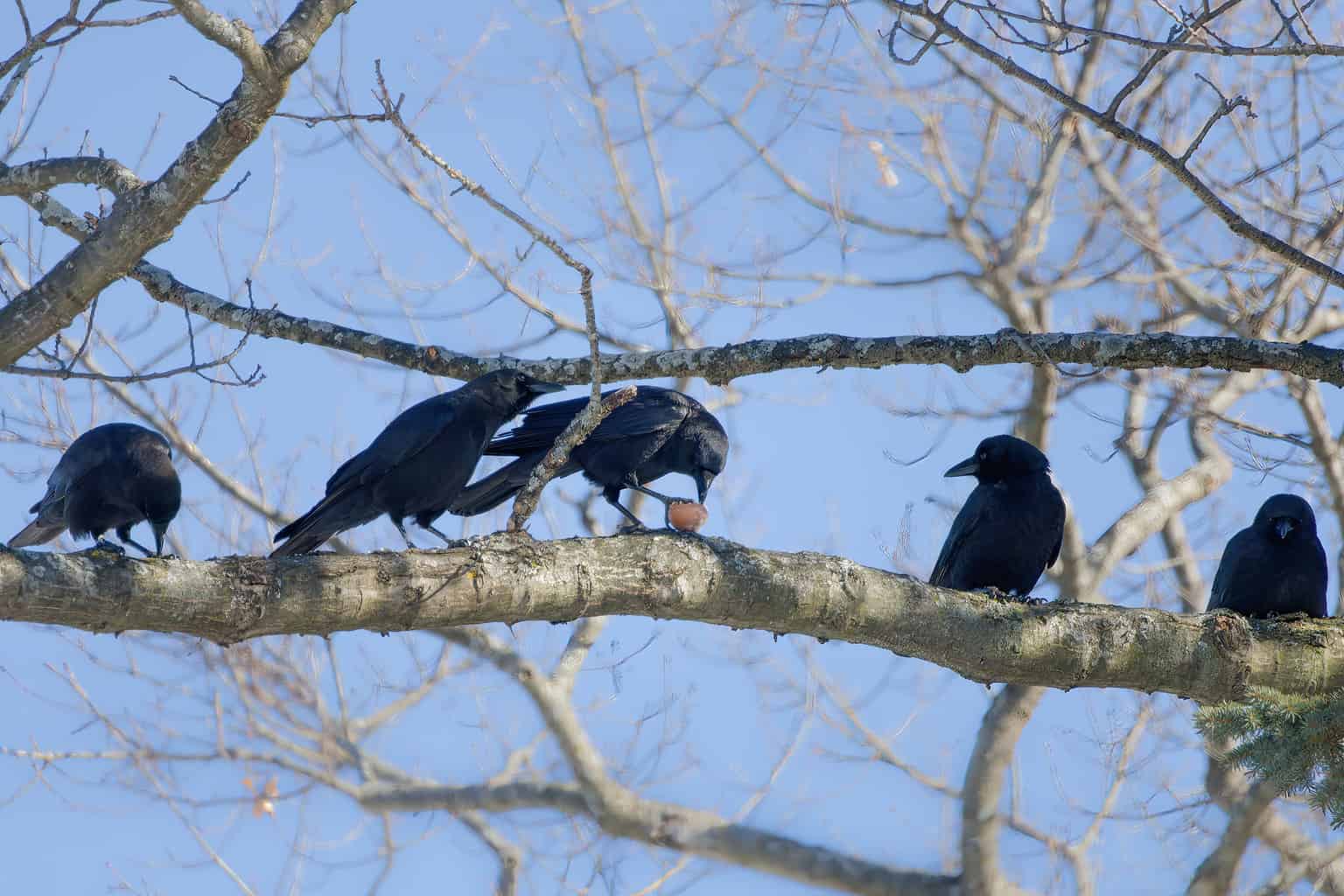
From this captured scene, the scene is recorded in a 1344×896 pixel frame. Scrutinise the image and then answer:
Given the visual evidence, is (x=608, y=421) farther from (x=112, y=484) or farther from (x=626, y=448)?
(x=112, y=484)

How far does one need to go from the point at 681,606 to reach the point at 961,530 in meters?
2.83

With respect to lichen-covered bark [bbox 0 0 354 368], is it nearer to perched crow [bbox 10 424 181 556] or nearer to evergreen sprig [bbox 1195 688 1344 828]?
perched crow [bbox 10 424 181 556]

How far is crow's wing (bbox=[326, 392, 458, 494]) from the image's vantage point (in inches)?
221

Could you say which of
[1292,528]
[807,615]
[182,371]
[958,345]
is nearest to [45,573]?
[182,371]

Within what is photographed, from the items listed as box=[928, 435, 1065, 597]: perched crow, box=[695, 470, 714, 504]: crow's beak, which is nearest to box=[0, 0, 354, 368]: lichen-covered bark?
box=[695, 470, 714, 504]: crow's beak

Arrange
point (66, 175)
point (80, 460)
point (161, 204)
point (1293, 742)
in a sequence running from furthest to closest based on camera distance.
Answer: point (80, 460)
point (66, 175)
point (161, 204)
point (1293, 742)

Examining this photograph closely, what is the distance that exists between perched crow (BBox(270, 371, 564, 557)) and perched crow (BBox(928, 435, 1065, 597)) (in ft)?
7.99

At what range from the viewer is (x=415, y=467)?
5.72 m

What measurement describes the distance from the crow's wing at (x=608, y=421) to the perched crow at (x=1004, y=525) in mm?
1570

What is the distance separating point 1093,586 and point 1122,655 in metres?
6.48

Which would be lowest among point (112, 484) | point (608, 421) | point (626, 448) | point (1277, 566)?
point (1277, 566)

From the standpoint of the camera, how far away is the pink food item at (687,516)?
5.64m

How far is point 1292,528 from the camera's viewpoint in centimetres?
648

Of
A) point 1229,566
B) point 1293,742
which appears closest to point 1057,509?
point 1229,566
